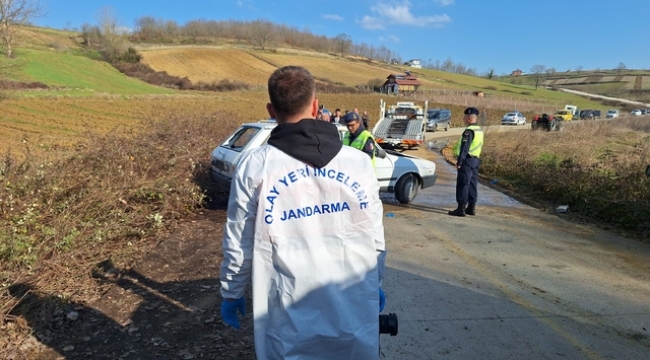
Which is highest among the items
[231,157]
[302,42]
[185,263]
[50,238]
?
[302,42]

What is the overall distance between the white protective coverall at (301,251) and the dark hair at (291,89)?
Answer: 0.62 feet

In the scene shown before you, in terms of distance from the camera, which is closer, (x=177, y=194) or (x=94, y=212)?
(x=94, y=212)

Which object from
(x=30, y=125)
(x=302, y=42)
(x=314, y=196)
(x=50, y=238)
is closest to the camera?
(x=314, y=196)

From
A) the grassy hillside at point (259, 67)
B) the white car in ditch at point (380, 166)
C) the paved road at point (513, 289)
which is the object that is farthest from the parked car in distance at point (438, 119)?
the grassy hillside at point (259, 67)

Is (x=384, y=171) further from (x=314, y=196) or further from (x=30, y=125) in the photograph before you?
(x=30, y=125)

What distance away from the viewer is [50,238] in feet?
13.8

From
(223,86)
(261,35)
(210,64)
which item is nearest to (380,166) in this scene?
(223,86)

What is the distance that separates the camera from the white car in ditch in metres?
7.34

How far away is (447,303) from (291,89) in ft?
10.7

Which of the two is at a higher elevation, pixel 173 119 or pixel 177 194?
pixel 173 119

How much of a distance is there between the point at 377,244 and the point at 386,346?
6.27ft

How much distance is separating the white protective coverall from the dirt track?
175cm

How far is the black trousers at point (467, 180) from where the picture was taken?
7.47 meters

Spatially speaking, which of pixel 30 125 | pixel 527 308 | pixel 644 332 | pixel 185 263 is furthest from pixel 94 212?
pixel 30 125
